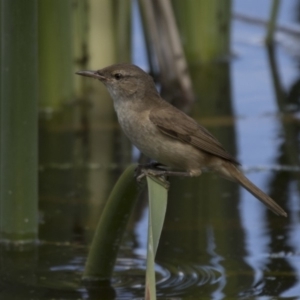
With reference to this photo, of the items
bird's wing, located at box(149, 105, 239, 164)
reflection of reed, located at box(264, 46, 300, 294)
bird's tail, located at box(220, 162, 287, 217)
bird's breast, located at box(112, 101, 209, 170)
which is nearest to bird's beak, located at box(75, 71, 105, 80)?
bird's breast, located at box(112, 101, 209, 170)

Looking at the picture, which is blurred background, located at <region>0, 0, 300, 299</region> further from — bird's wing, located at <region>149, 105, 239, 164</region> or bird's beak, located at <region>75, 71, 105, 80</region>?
bird's wing, located at <region>149, 105, 239, 164</region>

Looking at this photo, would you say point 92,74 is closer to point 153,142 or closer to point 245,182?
point 153,142

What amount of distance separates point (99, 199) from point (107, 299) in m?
1.66

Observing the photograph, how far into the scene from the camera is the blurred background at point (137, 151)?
184 inches

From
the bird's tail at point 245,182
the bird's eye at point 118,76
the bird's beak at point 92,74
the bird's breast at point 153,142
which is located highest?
the bird's eye at point 118,76

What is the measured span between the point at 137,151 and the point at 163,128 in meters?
2.94

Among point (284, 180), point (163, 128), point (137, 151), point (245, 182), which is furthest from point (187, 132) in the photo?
point (137, 151)

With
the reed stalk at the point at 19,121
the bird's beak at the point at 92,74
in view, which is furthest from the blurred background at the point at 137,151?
the bird's beak at the point at 92,74

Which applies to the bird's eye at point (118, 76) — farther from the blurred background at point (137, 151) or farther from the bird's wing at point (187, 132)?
the blurred background at point (137, 151)

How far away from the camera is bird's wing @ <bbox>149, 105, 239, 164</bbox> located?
4.28m

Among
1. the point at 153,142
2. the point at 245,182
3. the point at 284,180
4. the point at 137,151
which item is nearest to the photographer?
the point at 153,142

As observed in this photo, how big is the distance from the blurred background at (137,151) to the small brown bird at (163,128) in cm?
51

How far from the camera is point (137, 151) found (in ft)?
23.4

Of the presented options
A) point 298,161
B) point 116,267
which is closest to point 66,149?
point 298,161
